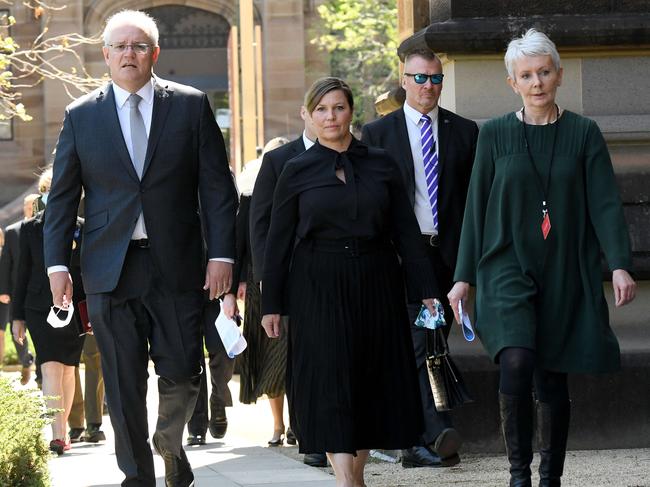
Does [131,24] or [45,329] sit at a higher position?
[131,24]

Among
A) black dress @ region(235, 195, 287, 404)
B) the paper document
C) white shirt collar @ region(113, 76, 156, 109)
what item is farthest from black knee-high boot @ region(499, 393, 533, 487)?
black dress @ region(235, 195, 287, 404)

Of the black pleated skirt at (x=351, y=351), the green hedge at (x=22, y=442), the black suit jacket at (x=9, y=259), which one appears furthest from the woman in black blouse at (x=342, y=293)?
the black suit jacket at (x=9, y=259)

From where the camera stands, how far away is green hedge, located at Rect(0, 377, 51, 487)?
7293 mm

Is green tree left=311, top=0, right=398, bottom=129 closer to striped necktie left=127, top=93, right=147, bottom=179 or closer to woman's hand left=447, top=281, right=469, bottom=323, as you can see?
striped necktie left=127, top=93, right=147, bottom=179

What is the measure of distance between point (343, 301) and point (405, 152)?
183cm

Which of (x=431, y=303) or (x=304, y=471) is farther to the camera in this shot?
(x=304, y=471)

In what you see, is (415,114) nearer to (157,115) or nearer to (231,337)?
(231,337)

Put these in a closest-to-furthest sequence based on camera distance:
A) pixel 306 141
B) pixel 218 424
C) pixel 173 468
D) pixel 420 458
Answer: pixel 173 468 < pixel 420 458 < pixel 306 141 < pixel 218 424

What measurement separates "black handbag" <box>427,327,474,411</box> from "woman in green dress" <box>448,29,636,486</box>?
2.80ft

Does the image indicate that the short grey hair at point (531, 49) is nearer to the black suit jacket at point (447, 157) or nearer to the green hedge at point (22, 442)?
the black suit jacket at point (447, 157)

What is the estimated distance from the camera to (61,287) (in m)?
7.20

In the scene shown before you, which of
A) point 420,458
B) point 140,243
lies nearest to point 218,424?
point 420,458

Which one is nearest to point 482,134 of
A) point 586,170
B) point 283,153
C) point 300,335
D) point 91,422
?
point 586,170

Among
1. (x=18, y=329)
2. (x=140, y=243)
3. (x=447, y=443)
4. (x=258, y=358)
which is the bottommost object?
(x=447, y=443)
